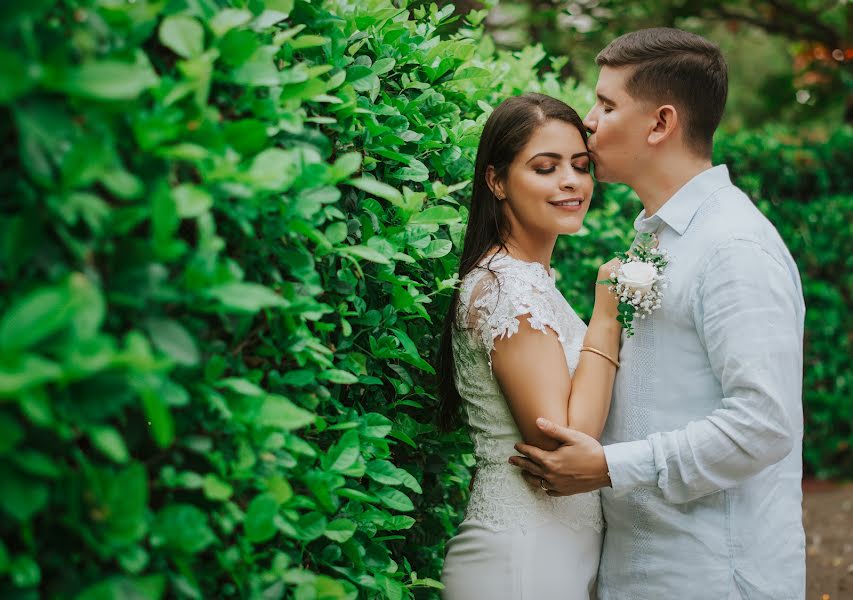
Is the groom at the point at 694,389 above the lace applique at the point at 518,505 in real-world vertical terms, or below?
above

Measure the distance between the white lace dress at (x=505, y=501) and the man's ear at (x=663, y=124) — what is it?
0.63 metres

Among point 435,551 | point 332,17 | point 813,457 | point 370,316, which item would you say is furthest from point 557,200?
point 813,457

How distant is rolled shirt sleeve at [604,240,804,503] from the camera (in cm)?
243

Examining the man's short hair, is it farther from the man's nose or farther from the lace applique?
the lace applique

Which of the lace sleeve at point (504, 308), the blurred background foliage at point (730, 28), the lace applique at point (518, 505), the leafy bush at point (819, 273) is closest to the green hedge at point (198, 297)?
the lace sleeve at point (504, 308)

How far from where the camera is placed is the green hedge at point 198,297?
124cm

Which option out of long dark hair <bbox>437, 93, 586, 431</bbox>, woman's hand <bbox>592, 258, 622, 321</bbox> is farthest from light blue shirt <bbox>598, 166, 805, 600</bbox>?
long dark hair <bbox>437, 93, 586, 431</bbox>

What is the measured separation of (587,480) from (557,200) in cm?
100

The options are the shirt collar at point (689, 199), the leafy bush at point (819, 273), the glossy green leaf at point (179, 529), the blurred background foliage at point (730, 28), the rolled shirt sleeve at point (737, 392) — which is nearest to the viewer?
the glossy green leaf at point (179, 529)

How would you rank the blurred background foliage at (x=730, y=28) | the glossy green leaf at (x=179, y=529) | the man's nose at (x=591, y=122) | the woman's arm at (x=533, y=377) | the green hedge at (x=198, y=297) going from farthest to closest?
the blurred background foliage at (x=730, y=28), the man's nose at (x=591, y=122), the woman's arm at (x=533, y=377), the glossy green leaf at (x=179, y=529), the green hedge at (x=198, y=297)

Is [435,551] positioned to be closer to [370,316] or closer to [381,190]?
[370,316]

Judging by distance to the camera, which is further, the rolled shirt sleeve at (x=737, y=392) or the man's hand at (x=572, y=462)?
the man's hand at (x=572, y=462)

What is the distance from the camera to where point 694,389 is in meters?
2.65

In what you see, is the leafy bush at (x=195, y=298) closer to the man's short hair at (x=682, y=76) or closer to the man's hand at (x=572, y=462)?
the man's hand at (x=572, y=462)
